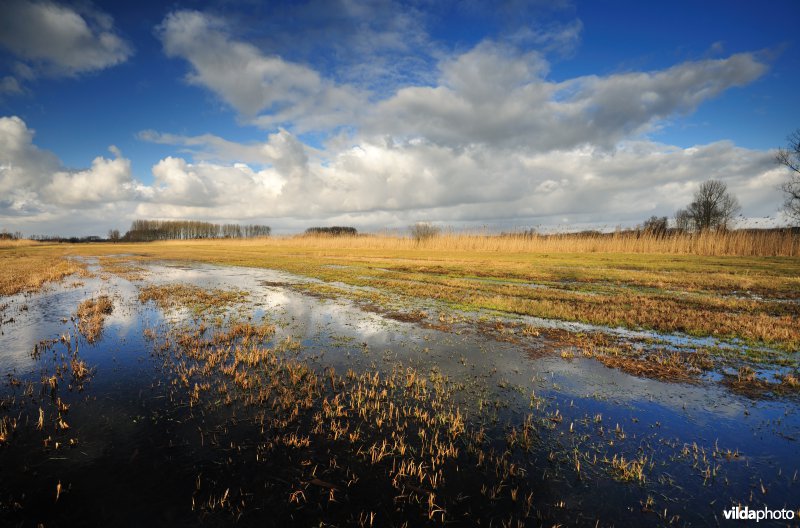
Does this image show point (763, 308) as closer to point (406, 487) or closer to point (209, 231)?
point (406, 487)

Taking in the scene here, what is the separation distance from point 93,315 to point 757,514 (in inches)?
739

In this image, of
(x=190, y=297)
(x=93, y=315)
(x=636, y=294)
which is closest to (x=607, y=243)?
(x=636, y=294)

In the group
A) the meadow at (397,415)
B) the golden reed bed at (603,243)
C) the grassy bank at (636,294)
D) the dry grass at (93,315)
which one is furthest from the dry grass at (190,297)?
the golden reed bed at (603,243)

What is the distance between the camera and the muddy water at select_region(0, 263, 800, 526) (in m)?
4.27

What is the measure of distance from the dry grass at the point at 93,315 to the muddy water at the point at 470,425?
0.94m

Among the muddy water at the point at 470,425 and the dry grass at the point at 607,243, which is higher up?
the dry grass at the point at 607,243

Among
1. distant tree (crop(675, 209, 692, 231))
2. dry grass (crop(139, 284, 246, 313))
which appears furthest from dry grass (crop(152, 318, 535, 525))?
distant tree (crop(675, 209, 692, 231))

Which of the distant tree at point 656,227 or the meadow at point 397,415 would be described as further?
the distant tree at point 656,227

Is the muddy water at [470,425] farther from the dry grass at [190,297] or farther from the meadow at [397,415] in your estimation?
the dry grass at [190,297]

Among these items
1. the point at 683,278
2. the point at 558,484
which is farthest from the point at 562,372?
the point at 683,278

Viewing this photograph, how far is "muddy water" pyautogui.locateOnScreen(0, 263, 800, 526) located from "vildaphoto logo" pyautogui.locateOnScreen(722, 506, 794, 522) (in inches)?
3.8

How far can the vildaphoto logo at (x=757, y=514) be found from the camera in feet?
13.8

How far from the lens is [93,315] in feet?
45.0

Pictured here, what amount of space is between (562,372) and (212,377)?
27.1 ft
